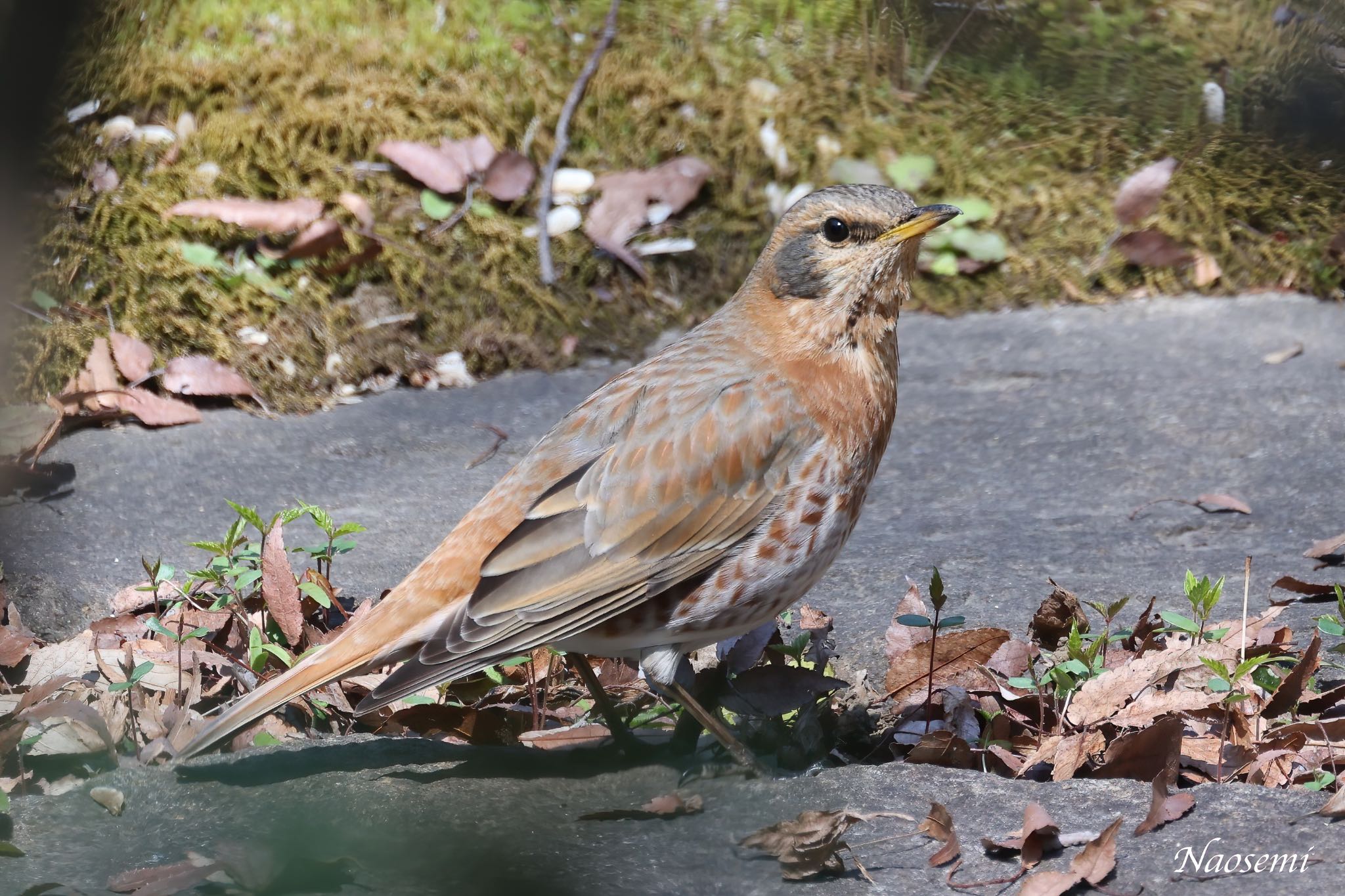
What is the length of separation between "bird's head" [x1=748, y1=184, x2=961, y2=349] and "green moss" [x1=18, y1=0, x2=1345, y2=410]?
1991 millimetres

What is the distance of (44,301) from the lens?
611 centimetres

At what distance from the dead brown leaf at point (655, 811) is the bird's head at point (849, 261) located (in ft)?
4.87

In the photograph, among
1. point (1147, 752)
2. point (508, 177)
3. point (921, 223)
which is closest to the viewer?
point (1147, 752)

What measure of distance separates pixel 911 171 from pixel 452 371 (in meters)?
2.70

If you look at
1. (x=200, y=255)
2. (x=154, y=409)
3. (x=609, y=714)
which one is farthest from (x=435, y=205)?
(x=609, y=714)

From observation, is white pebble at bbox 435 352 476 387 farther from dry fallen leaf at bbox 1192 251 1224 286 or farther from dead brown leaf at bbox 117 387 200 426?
dry fallen leaf at bbox 1192 251 1224 286

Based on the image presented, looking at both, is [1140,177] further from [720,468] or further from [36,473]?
[36,473]

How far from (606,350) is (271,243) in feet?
5.62

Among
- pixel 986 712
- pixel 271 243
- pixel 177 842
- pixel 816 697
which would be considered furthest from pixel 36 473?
pixel 986 712

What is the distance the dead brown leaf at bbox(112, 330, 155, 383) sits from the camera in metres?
5.90

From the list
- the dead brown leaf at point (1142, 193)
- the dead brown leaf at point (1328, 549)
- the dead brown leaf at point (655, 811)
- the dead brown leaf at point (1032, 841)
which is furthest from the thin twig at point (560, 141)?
the dead brown leaf at point (1032, 841)

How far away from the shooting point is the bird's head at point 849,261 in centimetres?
397

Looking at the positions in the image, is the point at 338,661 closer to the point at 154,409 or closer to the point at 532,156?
the point at 154,409

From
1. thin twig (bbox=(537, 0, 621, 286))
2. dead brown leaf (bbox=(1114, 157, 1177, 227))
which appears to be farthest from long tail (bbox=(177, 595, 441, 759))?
dead brown leaf (bbox=(1114, 157, 1177, 227))
